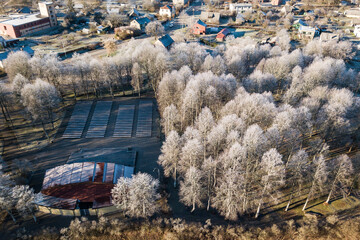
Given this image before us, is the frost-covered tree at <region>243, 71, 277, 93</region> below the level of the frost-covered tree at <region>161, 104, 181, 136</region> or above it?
above

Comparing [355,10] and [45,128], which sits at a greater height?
[355,10]

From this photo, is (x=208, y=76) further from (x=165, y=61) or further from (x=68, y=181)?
(x=68, y=181)

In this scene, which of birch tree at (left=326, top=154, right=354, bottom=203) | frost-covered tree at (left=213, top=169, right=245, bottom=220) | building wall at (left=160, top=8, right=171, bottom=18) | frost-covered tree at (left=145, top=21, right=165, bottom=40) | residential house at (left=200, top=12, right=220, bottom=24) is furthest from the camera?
building wall at (left=160, top=8, right=171, bottom=18)

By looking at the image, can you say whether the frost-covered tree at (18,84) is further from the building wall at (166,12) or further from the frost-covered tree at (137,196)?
the building wall at (166,12)

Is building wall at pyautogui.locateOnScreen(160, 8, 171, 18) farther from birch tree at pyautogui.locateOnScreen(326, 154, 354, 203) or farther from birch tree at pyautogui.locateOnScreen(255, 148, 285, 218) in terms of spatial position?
birch tree at pyautogui.locateOnScreen(326, 154, 354, 203)

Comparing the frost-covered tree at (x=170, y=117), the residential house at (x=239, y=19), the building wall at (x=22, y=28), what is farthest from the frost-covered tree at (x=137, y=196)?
the residential house at (x=239, y=19)

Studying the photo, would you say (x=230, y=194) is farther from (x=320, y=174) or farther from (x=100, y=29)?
(x=100, y=29)

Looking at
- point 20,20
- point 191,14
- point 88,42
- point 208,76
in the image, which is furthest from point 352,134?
point 20,20

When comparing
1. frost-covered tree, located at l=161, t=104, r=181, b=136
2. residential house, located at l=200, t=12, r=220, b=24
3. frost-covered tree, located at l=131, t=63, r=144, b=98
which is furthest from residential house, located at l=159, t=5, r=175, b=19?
frost-covered tree, located at l=161, t=104, r=181, b=136
